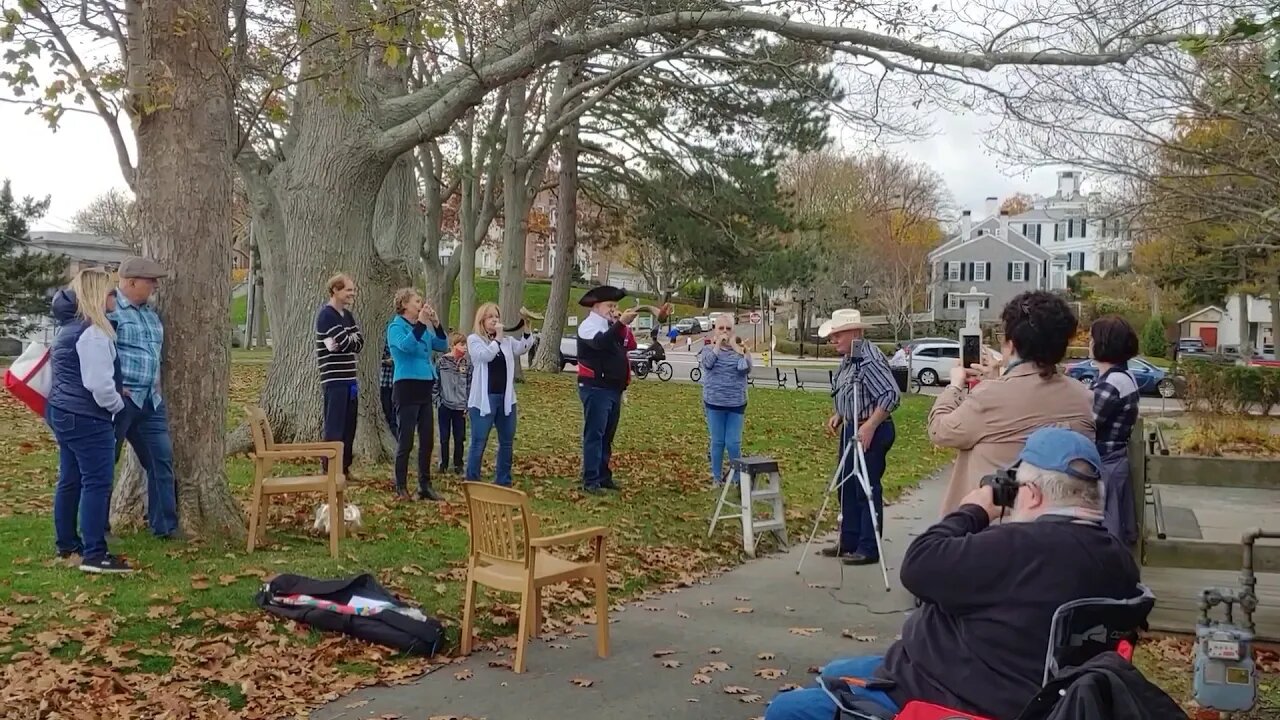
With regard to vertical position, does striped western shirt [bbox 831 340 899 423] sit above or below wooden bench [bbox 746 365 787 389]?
above

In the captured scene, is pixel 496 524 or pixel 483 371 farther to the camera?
pixel 483 371

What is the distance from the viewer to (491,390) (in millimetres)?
9836

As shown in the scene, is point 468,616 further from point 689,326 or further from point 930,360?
point 689,326

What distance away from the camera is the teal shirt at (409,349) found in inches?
365

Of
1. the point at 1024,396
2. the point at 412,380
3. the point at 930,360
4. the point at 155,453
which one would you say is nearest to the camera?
the point at 1024,396

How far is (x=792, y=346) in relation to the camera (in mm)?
58688

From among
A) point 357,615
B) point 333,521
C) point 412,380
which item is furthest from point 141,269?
point 412,380

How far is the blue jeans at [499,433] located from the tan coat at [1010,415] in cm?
563

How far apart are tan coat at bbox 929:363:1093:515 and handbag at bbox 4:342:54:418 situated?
5.32 m

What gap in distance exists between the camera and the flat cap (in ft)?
22.1

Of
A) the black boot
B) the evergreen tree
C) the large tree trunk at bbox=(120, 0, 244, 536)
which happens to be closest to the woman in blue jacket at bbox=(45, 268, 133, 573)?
the large tree trunk at bbox=(120, 0, 244, 536)

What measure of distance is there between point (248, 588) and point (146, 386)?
154cm

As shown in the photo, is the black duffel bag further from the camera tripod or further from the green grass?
the green grass

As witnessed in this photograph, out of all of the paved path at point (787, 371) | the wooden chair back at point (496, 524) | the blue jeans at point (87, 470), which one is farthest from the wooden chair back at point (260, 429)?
the paved path at point (787, 371)
